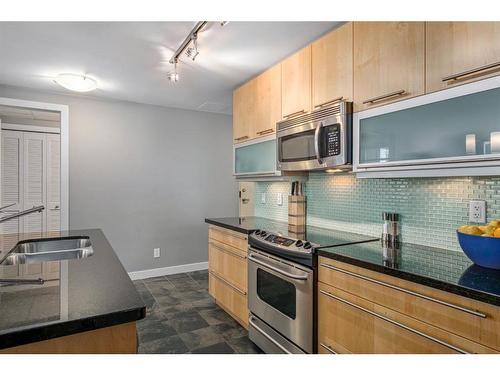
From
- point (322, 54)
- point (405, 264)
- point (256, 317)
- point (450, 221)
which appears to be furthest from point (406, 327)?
point (322, 54)

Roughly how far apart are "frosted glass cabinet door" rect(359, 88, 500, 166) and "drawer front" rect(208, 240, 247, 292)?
4.36ft

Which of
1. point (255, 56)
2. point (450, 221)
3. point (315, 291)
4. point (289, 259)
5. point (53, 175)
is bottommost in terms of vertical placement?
point (315, 291)

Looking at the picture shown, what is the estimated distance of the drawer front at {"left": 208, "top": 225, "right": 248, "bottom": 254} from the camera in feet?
8.17

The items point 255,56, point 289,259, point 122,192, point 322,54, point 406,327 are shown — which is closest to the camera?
point 406,327

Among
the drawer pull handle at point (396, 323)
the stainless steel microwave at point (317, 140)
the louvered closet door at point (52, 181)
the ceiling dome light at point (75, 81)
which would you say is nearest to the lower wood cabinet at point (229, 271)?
the stainless steel microwave at point (317, 140)

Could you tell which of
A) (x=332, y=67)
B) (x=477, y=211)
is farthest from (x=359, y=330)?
(x=332, y=67)

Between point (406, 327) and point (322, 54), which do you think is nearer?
point (406, 327)

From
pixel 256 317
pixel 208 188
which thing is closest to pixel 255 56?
pixel 256 317

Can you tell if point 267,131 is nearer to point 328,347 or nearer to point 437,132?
point 437,132

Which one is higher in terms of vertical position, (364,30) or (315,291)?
(364,30)

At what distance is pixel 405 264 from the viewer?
1.37 m

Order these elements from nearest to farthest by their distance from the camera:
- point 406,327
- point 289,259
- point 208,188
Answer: point 406,327
point 289,259
point 208,188

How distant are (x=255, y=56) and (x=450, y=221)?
6.05ft
